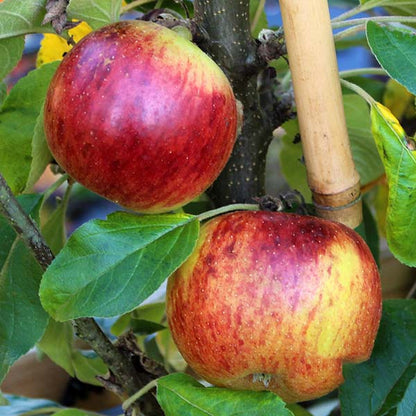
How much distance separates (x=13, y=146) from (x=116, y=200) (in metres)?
0.17

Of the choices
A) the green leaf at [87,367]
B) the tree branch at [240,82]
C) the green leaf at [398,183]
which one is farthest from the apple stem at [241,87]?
the green leaf at [87,367]

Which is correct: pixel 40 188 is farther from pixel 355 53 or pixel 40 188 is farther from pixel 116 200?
pixel 116 200

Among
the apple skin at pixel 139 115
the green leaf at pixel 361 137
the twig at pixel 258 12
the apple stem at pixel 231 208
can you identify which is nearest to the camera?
the apple skin at pixel 139 115

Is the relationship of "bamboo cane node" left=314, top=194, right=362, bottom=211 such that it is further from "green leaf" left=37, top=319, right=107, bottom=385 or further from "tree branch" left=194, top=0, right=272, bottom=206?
"green leaf" left=37, top=319, right=107, bottom=385

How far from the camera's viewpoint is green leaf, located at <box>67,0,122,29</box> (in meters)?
0.56

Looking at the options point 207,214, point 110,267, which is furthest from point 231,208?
point 110,267

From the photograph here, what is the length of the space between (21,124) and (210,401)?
0.29 metres

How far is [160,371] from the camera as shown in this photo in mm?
661

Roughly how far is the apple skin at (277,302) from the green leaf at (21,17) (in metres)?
0.22

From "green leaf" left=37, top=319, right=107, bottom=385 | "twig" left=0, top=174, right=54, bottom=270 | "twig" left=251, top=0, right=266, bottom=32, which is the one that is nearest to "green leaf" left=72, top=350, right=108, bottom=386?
"green leaf" left=37, top=319, right=107, bottom=385

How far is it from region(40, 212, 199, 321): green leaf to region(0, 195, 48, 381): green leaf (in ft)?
0.33

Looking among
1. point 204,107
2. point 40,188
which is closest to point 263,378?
point 204,107

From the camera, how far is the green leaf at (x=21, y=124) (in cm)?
63

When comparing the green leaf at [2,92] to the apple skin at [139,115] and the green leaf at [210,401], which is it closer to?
the apple skin at [139,115]
